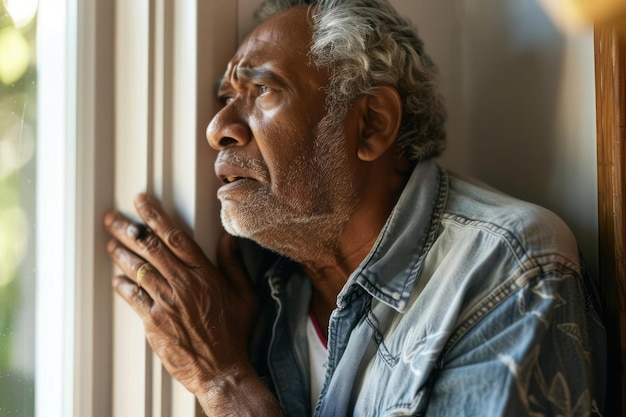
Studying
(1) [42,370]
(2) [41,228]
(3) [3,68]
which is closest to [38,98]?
(3) [3,68]

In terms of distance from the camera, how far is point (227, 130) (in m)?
1.25

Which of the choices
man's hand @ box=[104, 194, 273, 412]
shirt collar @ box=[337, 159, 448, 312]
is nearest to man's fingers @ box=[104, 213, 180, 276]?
man's hand @ box=[104, 194, 273, 412]

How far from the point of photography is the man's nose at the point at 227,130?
4.10 feet

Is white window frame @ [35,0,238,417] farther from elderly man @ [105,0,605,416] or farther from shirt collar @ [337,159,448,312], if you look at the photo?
shirt collar @ [337,159,448,312]

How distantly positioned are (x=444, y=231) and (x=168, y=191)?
1.82ft

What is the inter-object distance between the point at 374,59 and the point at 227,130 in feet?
1.06

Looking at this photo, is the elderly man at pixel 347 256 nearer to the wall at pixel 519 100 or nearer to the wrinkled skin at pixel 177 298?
the wrinkled skin at pixel 177 298

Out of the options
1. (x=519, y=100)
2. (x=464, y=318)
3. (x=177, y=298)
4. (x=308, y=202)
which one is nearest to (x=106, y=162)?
(x=177, y=298)

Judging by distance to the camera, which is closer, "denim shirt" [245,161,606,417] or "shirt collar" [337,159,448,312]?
"denim shirt" [245,161,606,417]

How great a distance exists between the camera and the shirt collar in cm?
116

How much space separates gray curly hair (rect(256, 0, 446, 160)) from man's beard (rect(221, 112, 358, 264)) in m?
0.07

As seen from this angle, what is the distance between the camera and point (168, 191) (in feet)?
4.35

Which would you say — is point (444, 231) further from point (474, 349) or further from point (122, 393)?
point (122, 393)

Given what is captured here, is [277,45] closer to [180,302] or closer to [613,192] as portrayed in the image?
[180,302]
